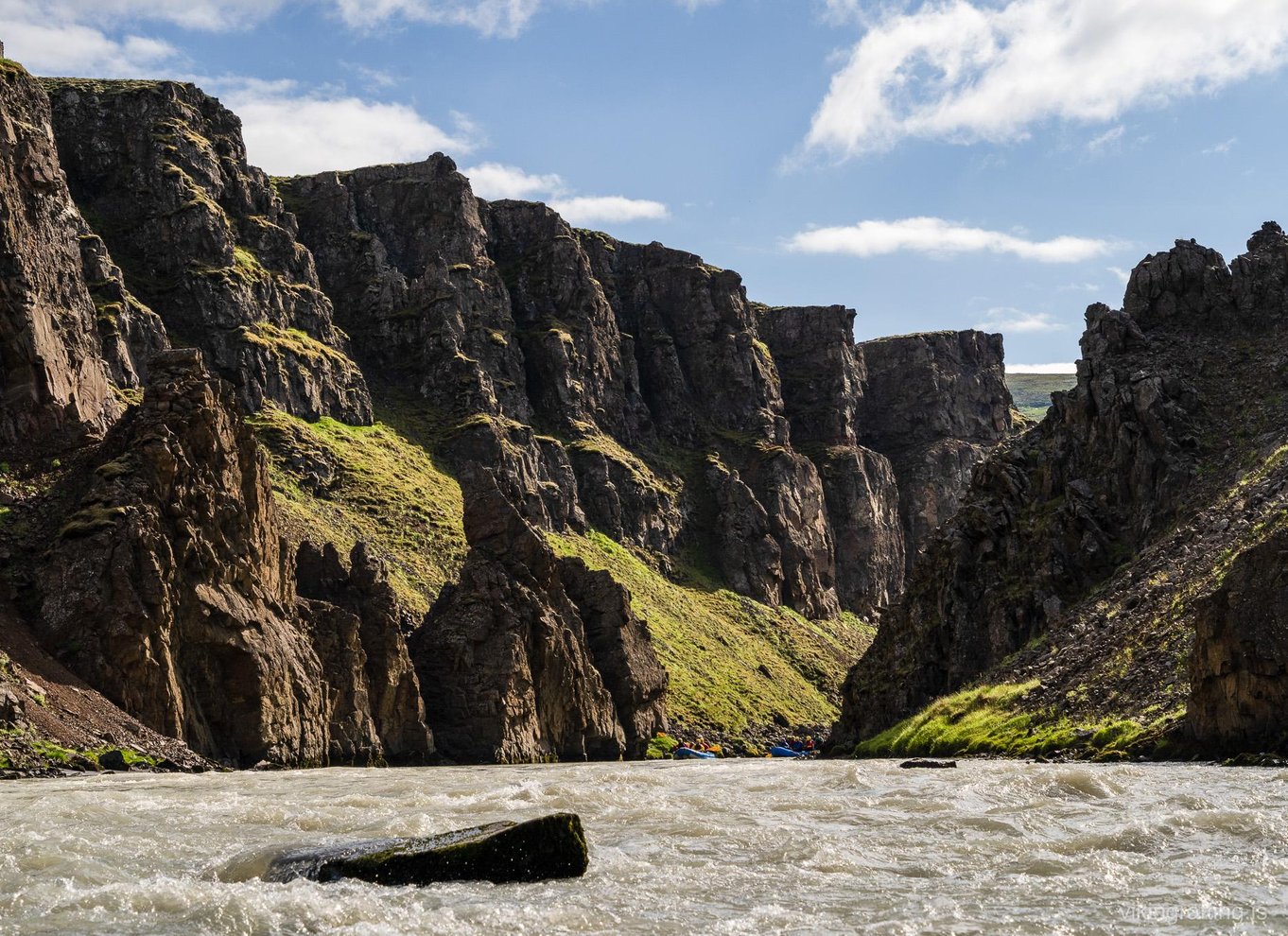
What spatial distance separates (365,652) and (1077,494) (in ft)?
169

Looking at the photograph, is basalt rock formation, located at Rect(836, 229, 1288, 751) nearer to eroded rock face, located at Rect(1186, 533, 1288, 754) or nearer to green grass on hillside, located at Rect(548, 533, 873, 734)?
eroded rock face, located at Rect(1186, 533, 1288, 754)

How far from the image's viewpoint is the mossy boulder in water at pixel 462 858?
74.9ft

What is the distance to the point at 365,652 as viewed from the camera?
90.9 metres

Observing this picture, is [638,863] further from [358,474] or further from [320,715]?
[358,474]

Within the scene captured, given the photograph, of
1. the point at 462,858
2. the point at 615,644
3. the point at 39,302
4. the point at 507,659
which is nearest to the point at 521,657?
the point at 507,659

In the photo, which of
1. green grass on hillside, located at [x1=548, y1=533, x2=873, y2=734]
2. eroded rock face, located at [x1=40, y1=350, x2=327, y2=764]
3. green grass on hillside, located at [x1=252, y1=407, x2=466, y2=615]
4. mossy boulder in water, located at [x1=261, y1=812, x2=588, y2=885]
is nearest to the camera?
mossy boulder in water, located at [x1=261, y1=812, x2=588, y2=885]

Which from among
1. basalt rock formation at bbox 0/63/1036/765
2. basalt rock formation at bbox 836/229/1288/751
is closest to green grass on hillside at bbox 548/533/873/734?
basalt rock formation at bbox 0/63/1036/765

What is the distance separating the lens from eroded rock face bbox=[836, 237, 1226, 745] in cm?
8444

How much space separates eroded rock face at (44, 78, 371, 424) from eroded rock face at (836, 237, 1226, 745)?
3817 inches

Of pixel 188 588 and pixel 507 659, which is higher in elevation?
pixel 188 588

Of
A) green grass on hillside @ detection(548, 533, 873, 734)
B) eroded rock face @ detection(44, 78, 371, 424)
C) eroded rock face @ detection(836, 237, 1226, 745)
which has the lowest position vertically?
green grass on hillside @ detection(548, 533, 873, 734)

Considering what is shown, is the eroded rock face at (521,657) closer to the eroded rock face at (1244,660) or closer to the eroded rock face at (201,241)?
the eroded rock face at (1244,660)

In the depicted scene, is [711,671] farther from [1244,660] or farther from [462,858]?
[462,858]

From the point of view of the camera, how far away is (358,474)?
158875mm
